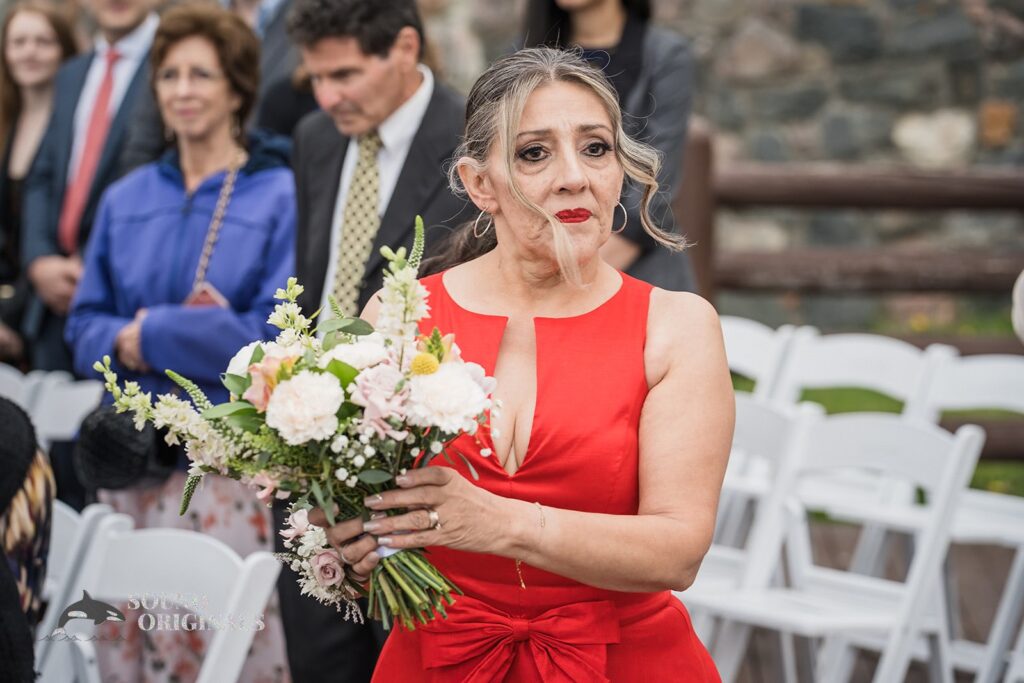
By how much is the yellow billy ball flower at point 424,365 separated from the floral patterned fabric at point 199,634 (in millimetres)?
2179

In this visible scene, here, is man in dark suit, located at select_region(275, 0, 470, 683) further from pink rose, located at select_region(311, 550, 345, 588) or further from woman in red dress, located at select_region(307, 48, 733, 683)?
pink rose, located at select_region(311, 550, 345, 588)

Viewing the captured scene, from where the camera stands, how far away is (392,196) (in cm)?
375

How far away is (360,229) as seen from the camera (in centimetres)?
385

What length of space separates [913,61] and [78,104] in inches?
201

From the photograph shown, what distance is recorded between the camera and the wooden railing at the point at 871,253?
287 inches

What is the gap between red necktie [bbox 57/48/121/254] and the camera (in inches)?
223

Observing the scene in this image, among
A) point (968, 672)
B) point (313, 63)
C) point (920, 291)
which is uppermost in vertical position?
point (313, 63)

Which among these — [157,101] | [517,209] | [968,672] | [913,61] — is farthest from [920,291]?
[517,209]

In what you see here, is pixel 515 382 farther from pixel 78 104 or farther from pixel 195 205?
pixel 78 104

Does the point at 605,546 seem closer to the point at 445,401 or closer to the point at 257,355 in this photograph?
the point at 445,401

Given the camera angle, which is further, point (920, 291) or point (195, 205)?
point (920, 291)

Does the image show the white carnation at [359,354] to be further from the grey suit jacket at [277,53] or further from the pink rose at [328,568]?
the grey suit jacket at [277,53]

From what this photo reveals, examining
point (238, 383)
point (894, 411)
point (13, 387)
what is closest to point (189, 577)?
point (238, 383)

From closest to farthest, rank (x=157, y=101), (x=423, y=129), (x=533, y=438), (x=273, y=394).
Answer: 1. (x=273, y=394)
2. (x=533, y=438)
3. (x=423, y=129)
4. (x=157, y=101)
